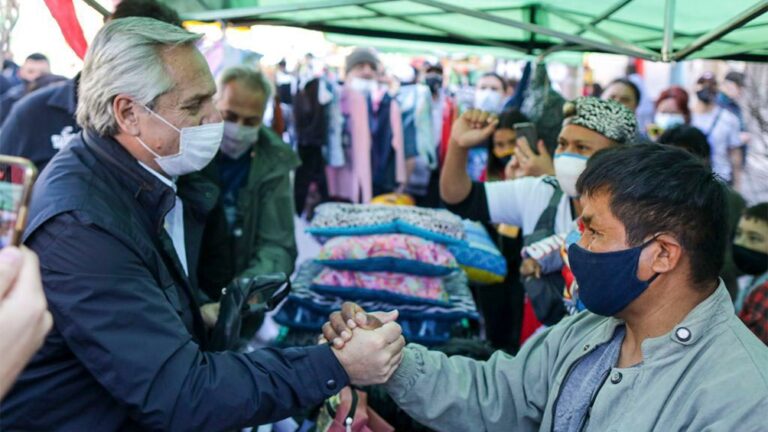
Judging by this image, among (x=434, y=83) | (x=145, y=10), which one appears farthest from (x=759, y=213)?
(x=434, y=83)

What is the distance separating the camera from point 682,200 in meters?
1.88

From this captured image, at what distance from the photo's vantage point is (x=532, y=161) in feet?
12.5

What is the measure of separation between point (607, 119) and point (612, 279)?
1393 millimetres

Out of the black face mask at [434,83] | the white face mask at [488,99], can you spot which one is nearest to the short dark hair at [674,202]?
the white face mask at [488,99]

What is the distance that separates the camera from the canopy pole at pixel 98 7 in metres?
3.09

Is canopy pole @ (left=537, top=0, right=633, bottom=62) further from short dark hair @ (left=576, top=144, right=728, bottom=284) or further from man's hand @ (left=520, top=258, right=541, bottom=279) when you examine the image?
short dark hair @ (left=576, top=144, right=728, bottom=284)

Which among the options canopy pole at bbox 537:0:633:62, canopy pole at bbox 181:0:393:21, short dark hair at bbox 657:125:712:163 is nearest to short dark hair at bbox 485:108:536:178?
canopy pole at bbox 537:0:633:62

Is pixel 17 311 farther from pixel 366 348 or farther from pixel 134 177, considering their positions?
pixel 366 348

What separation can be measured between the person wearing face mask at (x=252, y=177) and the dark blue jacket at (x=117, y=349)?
1.84 metres

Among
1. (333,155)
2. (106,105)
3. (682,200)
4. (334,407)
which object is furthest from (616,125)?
(333,155)

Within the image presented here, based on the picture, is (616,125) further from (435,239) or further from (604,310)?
(604,310)

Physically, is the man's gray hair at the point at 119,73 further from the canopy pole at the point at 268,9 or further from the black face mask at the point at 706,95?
the black face mask at the point at 706,95

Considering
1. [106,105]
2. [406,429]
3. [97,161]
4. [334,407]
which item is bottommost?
[406,429]

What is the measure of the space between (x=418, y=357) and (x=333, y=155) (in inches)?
208
